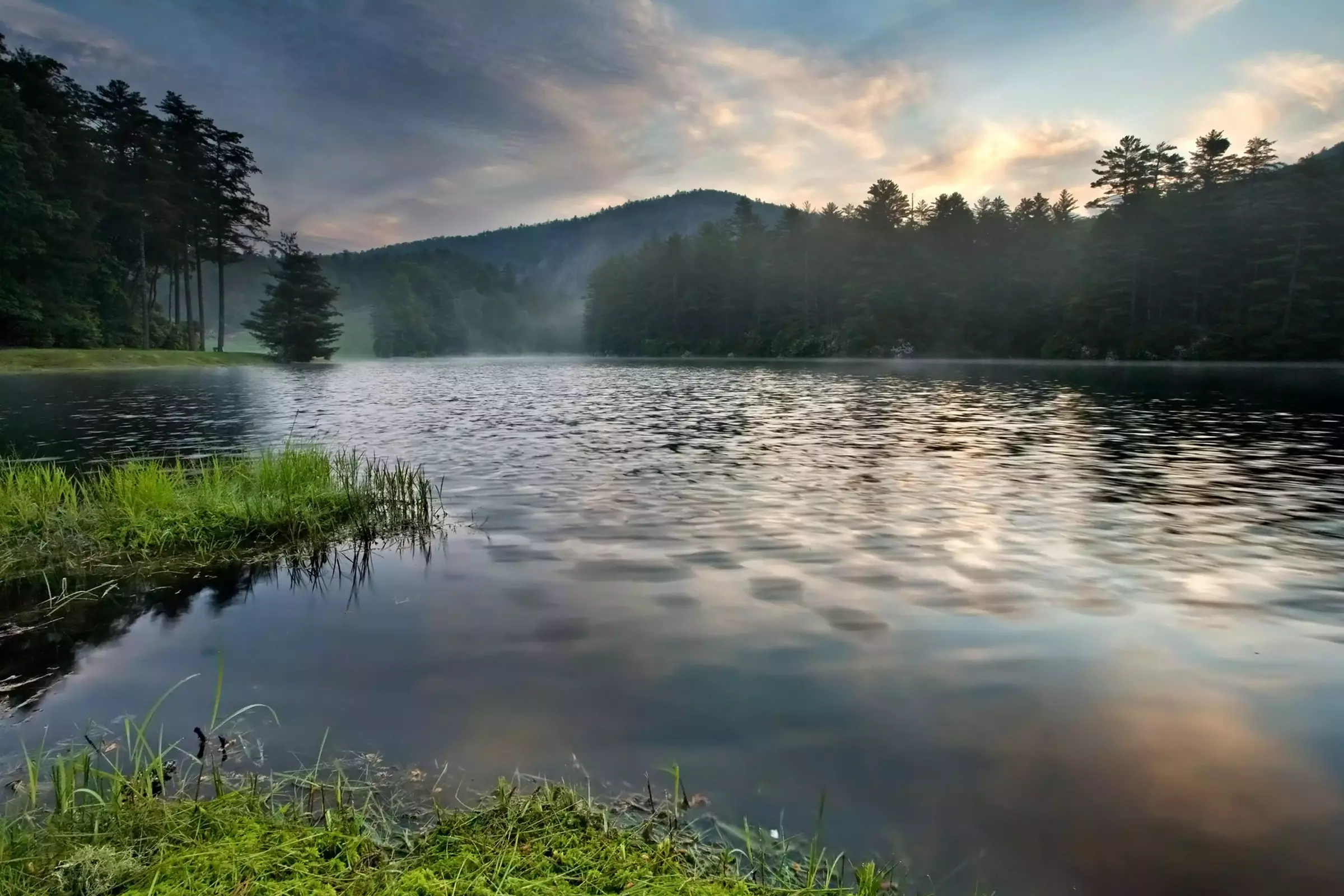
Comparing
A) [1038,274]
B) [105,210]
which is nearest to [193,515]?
[105,210]

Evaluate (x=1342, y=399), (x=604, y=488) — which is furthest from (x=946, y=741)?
(x=1342, y=399)

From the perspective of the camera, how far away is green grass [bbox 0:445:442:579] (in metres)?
10.1

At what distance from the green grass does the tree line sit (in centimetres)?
6318

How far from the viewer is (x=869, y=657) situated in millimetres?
6984

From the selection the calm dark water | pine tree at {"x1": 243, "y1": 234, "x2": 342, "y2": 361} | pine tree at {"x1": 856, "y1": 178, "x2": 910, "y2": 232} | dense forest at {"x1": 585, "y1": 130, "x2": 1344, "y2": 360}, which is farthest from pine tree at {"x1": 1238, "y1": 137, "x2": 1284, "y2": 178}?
pine tree at {"x1": 243, "y1": 234, "x2": 342, "y2": 361}

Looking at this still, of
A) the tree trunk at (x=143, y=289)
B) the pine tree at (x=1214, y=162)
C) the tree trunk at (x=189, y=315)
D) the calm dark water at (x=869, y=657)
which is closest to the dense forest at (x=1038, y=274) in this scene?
the pine tree at (x=1214, y=162)

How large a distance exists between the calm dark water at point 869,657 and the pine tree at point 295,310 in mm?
93730

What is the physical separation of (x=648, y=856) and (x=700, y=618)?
4.16 meters

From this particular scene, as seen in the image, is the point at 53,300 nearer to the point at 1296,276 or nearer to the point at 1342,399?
the point at 1342,399

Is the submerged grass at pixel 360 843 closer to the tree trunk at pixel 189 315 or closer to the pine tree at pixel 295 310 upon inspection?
the tree trunk at pixel 189 315

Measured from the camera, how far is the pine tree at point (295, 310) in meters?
95.8

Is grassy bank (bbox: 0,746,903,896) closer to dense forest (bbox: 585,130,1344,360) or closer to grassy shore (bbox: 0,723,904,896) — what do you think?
grassy shore (bbox: 0,723,904,896)

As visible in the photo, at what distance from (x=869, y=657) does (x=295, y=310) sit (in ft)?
353

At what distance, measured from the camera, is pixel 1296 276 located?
6925 centimetres
